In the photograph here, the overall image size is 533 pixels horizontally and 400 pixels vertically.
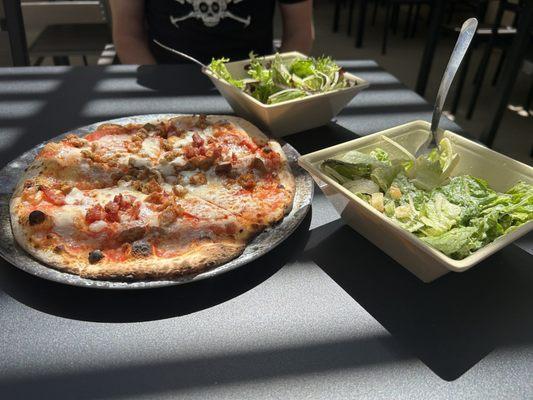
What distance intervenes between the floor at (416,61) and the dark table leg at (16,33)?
0.20m

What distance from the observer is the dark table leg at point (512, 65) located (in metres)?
2.67

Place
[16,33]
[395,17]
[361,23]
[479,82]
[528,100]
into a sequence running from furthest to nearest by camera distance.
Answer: [395,17] → [361,23] → [528,100] → [479,82] → [16,33]

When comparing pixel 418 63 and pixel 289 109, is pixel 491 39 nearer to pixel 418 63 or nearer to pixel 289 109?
pixel 418 63

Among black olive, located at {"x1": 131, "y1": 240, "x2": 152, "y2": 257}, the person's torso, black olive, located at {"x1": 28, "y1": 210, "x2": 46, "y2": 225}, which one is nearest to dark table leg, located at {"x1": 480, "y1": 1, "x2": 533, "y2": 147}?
the person's torso

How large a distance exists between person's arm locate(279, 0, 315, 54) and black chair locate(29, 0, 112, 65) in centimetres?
124

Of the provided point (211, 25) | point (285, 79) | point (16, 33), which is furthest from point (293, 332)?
point (16, 33)

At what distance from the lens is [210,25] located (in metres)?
2.33

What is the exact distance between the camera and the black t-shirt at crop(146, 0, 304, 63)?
7.53ft

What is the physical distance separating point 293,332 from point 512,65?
8.67 feet

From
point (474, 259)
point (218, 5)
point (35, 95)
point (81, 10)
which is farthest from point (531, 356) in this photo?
point (81, 10)

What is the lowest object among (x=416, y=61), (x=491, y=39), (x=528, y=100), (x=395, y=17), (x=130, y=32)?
(x=416, y=61)

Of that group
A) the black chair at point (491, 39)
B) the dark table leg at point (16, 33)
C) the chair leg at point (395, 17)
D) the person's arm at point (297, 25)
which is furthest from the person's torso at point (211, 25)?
the chair leg at point (395, 17)

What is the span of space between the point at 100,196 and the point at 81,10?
2847 millimetres

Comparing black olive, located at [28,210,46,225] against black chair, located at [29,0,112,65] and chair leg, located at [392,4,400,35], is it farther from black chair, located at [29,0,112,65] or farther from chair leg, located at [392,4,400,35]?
chair leg, located at [392,4,400,35]
